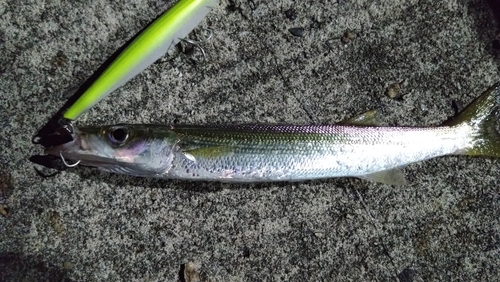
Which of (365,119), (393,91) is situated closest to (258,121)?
(365,119)

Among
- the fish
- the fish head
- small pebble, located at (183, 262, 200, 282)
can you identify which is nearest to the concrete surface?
small pebble, located at (183, 262, 200, 282)

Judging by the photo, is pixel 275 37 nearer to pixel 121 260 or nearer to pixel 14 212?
pixel 121 260

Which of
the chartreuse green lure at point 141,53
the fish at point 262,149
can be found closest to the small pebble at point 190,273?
the fish at point 262,149

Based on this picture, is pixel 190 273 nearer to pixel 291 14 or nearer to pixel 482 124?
pixel 291 14

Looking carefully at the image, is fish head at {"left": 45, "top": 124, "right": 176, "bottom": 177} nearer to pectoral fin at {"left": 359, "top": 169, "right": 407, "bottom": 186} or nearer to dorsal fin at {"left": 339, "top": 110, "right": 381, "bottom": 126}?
dorsal fin at {"left": 339, "top": 110, "right": 381, "bottom": 126}

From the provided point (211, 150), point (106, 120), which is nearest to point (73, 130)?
point (106, 120)

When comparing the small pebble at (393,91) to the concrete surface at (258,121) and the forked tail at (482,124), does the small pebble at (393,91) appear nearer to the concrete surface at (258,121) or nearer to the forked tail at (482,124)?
the concrete surface at (258,121)
